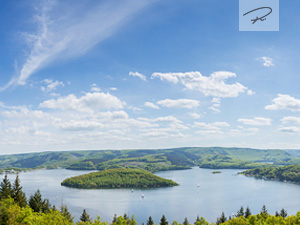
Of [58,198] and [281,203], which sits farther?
[58,198]

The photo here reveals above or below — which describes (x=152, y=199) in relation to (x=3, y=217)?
below

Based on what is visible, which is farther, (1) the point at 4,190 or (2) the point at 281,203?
(2) the point at 281,203

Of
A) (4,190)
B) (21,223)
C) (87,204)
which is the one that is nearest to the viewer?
(21,223)

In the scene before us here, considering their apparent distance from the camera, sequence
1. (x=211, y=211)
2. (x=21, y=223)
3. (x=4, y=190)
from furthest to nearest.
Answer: (x=211, y=211) → (x=4, y=190) → (x=21, y=223)

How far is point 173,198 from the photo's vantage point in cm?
19825

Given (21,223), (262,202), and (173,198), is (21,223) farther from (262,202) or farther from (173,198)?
(262,202)

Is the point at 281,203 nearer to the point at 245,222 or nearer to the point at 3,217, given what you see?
the point at 245,222

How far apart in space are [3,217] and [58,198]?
15784 cm

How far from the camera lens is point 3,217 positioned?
50344 mm

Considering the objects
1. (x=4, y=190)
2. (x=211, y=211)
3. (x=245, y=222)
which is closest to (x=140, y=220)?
(x=211, y=211)

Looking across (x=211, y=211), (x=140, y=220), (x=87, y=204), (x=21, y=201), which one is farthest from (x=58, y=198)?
(x=21, y=201)

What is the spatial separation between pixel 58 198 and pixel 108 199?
120ft

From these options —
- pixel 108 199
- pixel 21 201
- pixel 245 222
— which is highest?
pixel 21 201

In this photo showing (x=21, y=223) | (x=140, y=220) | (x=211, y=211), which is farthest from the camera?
(x=211, y=211)
